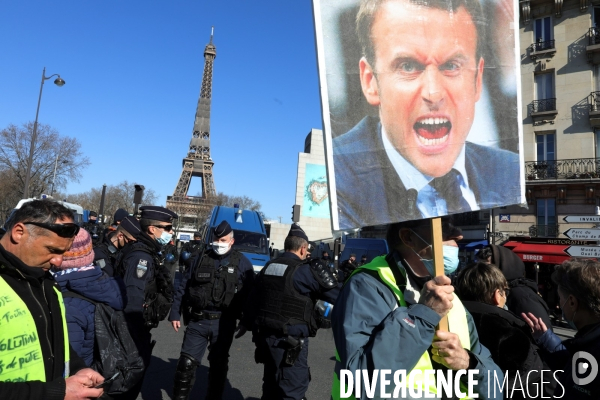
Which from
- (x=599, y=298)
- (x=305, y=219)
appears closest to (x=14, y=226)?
(x=599, y=298)

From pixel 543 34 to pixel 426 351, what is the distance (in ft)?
85.5

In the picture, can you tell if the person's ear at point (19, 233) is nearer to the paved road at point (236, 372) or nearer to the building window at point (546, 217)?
the paved road at point (236, 372)

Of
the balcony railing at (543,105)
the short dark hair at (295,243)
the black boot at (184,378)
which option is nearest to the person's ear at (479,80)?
the short dark hair at (295,243)

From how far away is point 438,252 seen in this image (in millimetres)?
1820

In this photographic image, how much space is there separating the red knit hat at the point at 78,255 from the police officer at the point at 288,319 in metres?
1.70

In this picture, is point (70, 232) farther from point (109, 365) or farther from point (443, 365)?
point (443, 365)

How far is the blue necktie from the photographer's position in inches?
77.9

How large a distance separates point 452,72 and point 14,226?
2192mm

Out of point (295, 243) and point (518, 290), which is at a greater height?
point (295, 243)

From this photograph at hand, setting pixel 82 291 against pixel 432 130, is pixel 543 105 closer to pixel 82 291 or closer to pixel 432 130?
pixel 432 130

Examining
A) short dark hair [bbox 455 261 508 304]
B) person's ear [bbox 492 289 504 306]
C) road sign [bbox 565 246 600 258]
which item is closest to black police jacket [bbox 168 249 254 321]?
short dark hair [bbox 455 261 508 304]

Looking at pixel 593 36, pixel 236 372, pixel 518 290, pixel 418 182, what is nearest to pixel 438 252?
pixel 418 182

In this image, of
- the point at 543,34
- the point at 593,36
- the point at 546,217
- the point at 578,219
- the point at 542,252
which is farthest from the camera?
the point at 543,34

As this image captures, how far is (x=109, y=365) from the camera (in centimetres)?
296
